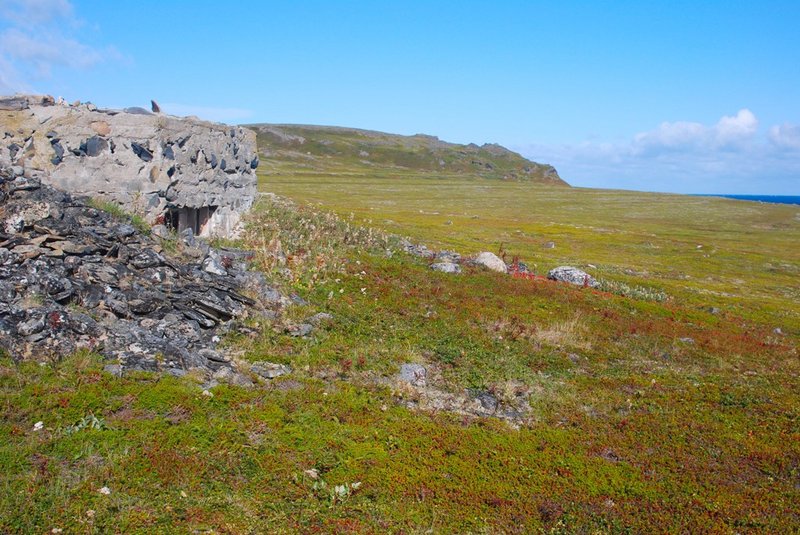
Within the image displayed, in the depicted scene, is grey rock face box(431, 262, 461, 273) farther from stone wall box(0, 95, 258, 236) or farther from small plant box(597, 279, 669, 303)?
stone wall box(0, 95, 258, 236)

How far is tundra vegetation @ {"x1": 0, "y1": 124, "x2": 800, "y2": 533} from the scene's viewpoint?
895 centimetres

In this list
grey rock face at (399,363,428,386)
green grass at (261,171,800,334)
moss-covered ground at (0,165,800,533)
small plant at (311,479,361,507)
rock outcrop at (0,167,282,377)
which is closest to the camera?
moss-covered ground at (0,165,800,533)

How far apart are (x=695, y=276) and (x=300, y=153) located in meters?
158

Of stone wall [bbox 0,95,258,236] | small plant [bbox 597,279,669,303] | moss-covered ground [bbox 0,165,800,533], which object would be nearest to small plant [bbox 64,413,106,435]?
moss-covered ground [bbox 0,165,800,533]

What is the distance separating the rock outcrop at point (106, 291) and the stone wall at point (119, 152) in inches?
52.8

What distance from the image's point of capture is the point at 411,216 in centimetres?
6769

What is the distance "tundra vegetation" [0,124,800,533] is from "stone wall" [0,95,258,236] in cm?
380

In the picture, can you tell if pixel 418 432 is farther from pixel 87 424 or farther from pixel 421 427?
pixel 87 424

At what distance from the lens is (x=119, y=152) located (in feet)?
65.2

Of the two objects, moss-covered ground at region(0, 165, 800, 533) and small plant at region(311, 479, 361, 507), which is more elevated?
moss-covered ground at region(0, 165, 800, 533)

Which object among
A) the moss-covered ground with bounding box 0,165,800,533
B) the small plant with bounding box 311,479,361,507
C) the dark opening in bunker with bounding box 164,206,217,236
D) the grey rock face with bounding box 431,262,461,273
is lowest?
the small plant with bounding box 311,479,361,507

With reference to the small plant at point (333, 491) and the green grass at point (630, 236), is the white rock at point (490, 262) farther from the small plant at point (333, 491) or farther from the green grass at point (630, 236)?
the small plant at point (333, 491)

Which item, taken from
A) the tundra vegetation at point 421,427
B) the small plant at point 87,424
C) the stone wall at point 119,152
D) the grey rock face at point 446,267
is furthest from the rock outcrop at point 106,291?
the grey rock face at point 446,267

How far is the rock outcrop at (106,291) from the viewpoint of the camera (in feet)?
41.5
